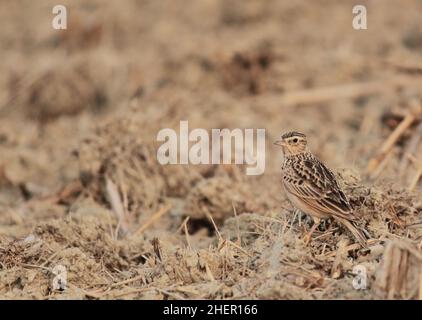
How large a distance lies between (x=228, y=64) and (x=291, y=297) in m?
8.09

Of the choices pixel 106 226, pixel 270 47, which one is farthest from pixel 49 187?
pixel 270 47

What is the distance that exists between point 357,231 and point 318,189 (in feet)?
1.62

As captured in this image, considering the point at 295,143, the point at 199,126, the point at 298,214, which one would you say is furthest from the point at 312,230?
the point at 199,126

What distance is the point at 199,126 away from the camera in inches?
427

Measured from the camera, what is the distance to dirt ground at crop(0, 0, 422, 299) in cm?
636

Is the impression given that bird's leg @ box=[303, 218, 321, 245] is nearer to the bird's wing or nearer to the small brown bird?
the small brown bird

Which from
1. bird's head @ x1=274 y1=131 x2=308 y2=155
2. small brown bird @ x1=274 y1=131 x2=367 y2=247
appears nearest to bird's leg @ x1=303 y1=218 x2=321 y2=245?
small brown bird @ x1=274 y1=131 x2=367 y2=247

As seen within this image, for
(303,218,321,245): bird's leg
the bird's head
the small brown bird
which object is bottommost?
(303,218,321,245): bird's leg

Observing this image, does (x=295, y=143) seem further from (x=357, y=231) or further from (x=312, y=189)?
(x=357, y=231)

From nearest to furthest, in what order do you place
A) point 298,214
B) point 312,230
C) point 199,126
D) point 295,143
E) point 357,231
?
point 357,231
point 312,230
point 298,214
point 295,143
point 199,126

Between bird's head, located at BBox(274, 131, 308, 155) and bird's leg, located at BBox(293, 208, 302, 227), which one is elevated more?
bird's head, located at BBox(274, 131, 308, 155)

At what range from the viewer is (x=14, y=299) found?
622cm

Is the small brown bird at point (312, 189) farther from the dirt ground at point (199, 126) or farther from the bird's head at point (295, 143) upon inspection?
the dirt ground at point (199, 126)

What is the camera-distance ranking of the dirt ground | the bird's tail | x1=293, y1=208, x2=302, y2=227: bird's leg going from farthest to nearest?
x1=293, y1=208, x2=302, y2=227: bird's leg, the dirt ground, the bird's tail
